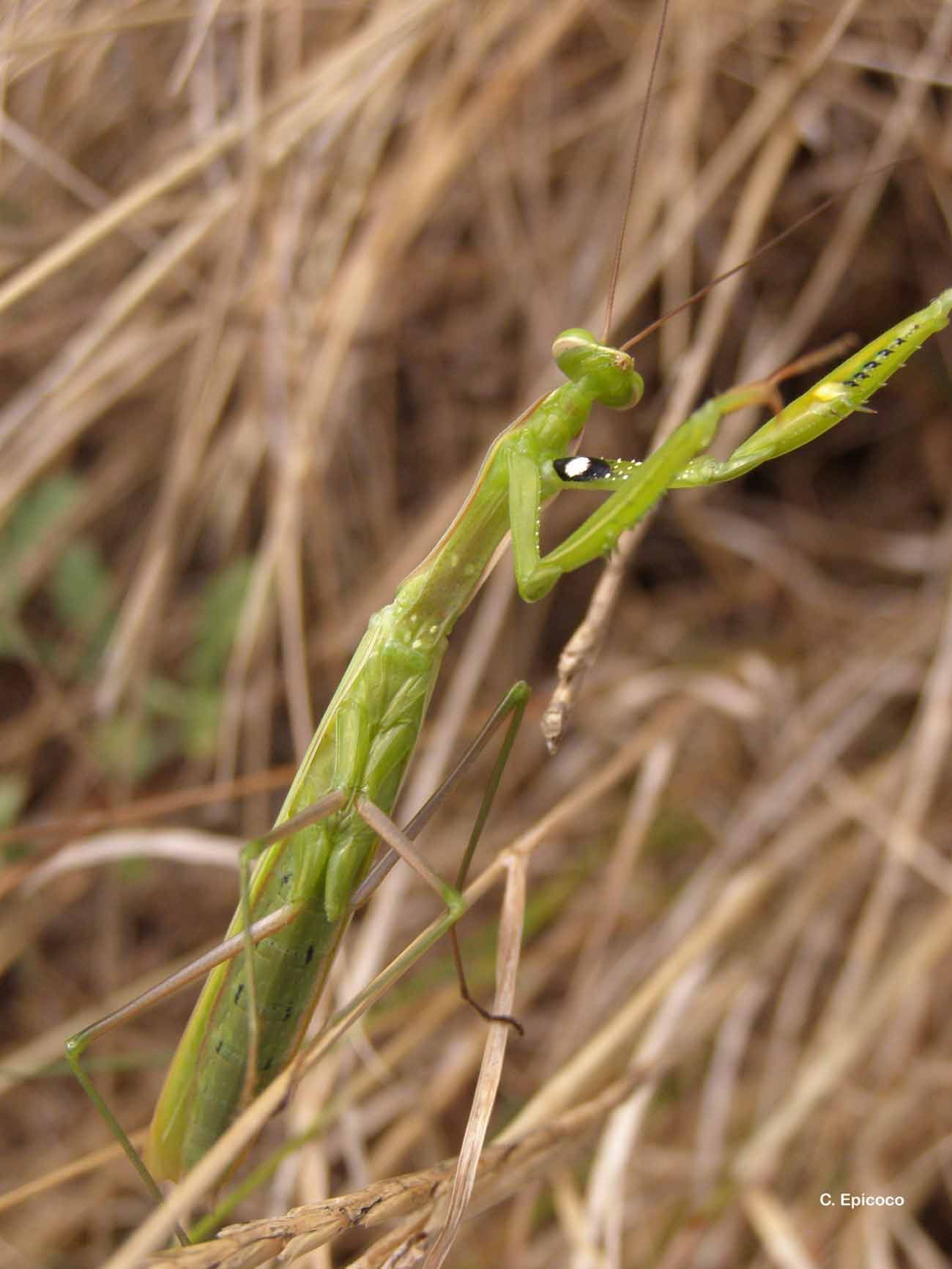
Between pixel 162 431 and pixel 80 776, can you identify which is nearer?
pixel 80 776

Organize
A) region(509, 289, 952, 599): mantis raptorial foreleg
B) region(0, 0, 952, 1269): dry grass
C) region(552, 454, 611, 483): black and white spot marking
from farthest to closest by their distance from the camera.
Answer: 1. region(0, 0, 952, 1269): dry grass
2. region(552, 454, 611, 483): black and white spot marking
3. region(509, 289, 952, 599): mantis raptorial foreleg

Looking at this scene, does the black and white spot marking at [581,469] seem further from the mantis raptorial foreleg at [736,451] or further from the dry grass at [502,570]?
the dry grass at [502,570]

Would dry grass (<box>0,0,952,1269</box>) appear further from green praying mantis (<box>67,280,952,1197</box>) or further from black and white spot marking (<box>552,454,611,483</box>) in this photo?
black and white spot marking (<box>552,454,611,483</box>)

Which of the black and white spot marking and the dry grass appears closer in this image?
the black and white spot marking

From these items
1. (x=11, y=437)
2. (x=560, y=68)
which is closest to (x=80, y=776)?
(x=11, y=437)

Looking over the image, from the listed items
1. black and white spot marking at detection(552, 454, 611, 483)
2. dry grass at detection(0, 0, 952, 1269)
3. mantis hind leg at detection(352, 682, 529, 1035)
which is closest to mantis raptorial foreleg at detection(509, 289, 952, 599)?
black and white spot marking at detection(552, 454, 611, 483)

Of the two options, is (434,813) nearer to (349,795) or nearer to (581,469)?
(349,795)

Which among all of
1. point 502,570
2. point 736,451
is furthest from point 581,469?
point 502,570

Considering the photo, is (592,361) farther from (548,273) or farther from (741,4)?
(741,4)
